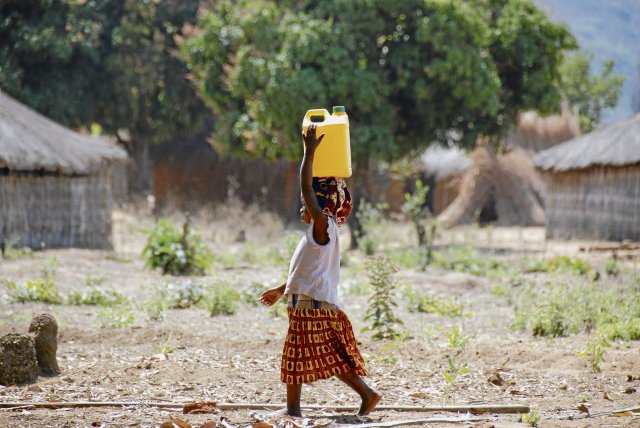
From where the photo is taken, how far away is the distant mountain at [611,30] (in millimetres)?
31203

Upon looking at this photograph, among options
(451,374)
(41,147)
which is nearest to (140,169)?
(41,147)

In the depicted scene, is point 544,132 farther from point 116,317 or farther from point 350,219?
point 116,317

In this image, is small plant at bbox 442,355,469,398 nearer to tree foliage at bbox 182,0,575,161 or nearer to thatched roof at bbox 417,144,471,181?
tree foliage at bbox 182,0,575,161

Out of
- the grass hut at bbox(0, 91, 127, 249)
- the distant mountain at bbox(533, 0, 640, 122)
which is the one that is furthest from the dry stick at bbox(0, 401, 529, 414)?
the distant mountain at bbox(533, 0, 640, 122)

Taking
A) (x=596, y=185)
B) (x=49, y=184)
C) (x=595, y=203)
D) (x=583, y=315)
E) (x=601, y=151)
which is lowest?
(x=583, y=315)

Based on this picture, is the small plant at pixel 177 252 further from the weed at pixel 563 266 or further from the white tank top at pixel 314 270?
the white tank top at pixel 314 270

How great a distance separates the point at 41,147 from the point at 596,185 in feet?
38.2

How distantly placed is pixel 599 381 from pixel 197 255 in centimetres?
702

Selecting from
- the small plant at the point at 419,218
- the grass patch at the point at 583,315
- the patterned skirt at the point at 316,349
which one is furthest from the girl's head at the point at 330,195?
the small plant at the point at 419,218

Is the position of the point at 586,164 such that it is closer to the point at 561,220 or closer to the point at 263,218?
the point at 561,220

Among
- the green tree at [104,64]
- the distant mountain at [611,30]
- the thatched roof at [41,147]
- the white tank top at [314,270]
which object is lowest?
the white tank top at [314,270]

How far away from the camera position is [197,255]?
11461 millimetres

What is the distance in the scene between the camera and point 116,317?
25.4 feet

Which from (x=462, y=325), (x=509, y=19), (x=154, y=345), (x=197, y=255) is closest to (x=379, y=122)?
(x=509, y=19)
